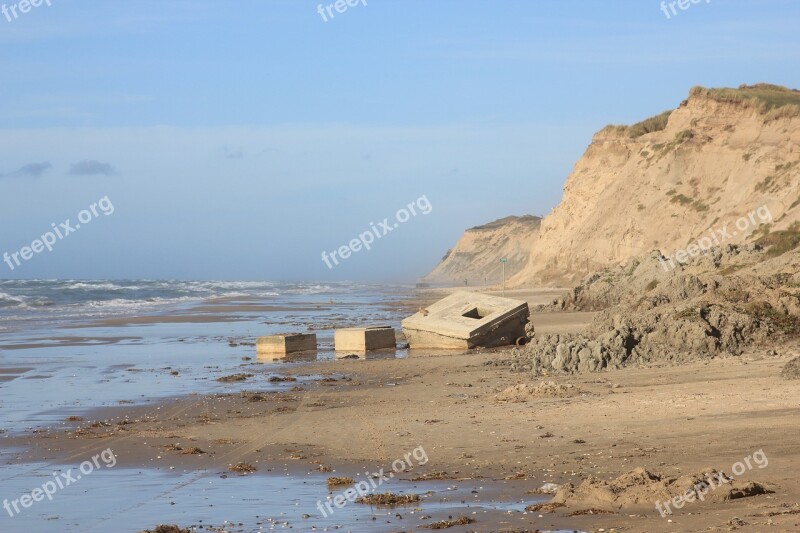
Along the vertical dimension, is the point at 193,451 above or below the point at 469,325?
below

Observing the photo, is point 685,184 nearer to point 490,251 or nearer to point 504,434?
point 504,434

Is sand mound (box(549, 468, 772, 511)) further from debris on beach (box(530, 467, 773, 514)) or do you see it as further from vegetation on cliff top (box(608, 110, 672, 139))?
vegetation on cliff top (box(608, 110, 672, 139))

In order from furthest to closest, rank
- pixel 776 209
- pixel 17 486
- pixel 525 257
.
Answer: pixel 525 257, pixel 776 209, pixel 17 486

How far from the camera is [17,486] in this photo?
32.0 ft

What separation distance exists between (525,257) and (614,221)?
61.9m

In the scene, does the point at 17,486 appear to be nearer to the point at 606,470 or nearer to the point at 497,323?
the point at 606,470

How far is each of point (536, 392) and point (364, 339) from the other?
10.7m

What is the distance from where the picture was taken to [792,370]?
1306 cm

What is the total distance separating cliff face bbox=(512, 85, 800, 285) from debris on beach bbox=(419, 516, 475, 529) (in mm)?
35112

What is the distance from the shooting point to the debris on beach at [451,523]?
759 centimetres

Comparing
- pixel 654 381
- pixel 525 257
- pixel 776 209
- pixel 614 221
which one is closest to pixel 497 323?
pixel 654 381

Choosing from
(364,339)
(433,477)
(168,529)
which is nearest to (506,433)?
(433,477)

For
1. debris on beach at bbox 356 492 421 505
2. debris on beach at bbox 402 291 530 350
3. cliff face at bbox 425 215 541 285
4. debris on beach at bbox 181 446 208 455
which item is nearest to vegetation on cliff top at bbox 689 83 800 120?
debris on beach at bbox 402 291 530 350

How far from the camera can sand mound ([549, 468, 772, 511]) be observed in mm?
7766
